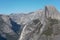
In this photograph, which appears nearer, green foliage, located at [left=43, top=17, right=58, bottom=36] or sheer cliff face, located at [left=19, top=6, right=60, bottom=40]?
sheer cliff face, located at [left=19, top=6, right=60, bottom=40]

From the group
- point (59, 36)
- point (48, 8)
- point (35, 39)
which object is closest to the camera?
point (59, 36)

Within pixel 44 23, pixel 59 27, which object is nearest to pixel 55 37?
pixel 59 27

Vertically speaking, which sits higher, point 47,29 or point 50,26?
point 50,26

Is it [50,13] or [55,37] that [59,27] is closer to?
[55,37]

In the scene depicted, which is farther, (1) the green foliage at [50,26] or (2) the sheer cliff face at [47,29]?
(1) the green foliage at [50,26]

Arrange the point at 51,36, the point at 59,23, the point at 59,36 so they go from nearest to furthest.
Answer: the point at 59,36 → the point at 51,36 → the point at 59,23

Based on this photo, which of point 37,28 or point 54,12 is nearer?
point 37,28

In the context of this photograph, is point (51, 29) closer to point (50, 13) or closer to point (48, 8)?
point (50, 13)

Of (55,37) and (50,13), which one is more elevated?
(50,13)

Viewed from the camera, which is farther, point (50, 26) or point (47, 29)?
point (50, 26)
